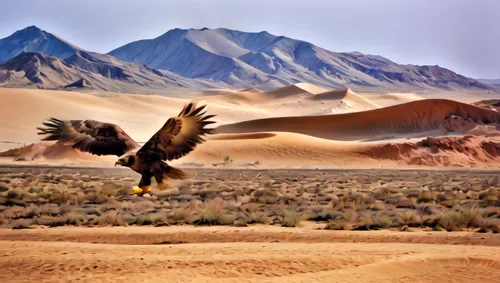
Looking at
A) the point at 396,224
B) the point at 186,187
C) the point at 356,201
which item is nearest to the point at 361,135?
the point at 186,187

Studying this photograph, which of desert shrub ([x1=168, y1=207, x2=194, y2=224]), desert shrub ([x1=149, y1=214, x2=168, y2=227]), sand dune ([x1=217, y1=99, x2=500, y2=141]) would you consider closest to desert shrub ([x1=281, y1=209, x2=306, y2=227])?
desert shrub ([x1=168, y1=207, x2=194, y2=224])

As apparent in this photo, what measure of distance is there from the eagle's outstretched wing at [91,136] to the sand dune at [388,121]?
54920 mm

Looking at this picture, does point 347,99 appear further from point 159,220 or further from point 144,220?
point 144,220

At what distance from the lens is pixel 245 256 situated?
11133 millimetres

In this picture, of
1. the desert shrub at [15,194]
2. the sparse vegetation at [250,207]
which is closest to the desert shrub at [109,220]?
the sparse vegetation at [250,207]

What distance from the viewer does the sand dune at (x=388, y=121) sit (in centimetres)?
6944

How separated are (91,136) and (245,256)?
6.55m

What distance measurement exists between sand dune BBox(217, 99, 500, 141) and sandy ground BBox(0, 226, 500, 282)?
182 ft

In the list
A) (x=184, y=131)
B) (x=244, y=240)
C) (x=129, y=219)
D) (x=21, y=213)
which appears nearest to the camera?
(x=244, y=240)

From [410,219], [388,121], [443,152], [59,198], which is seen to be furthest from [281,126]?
[410,219]

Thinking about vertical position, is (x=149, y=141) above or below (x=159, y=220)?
above

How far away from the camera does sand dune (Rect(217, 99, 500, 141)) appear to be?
69.4 meters

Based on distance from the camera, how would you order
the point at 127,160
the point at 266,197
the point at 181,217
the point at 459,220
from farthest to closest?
the point at 266,197, the point at 181,217, the point at 459,220, the point at 127,160

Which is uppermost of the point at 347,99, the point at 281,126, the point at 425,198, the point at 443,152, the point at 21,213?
the point at 347,99
